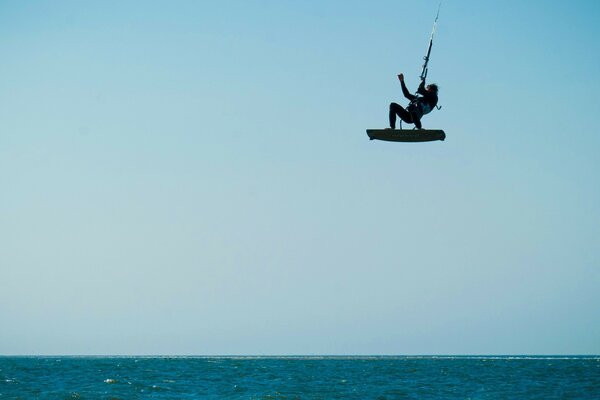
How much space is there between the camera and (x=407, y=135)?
723 inches

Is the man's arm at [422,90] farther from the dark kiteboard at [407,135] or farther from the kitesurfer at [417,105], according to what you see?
the dark kiteboard at [407,135]

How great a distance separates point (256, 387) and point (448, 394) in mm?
12298

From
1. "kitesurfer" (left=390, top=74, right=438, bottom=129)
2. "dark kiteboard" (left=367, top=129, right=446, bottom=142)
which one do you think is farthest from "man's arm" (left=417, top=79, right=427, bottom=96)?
"dark kiteboard" (left=367, top=129, right=446, bottom=142)

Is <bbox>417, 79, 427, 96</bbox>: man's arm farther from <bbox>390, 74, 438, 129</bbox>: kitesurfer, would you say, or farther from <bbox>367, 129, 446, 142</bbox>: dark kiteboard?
<bbox>367, 129, 446, 142</bbox>: dark kiteboard

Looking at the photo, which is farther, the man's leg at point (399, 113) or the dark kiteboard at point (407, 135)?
the dark kiteboard at point (407, 135)

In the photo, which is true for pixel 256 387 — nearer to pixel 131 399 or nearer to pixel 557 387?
pixel 131 399

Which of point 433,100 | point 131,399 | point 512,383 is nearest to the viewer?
point 433,100

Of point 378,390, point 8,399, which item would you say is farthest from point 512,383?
point 8,399

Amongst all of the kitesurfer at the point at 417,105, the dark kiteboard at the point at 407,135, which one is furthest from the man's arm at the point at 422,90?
the dark kiteboard at the point at 407,135

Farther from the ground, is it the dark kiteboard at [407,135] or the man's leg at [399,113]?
the man's leg at [399,113]

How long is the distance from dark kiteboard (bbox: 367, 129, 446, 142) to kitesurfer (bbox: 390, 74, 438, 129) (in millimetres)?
241

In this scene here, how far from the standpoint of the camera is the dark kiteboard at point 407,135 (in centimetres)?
1816

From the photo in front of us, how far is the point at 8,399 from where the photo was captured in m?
37.9

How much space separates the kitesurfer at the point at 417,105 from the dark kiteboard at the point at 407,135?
241 millimetres
